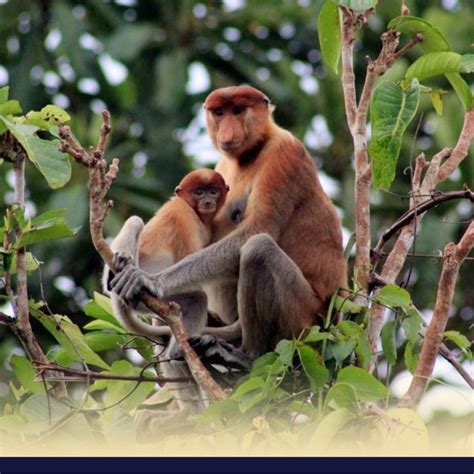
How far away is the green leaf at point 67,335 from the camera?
4914 millimetres

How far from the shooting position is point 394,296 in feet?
15.4

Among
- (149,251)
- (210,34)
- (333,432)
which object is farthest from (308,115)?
(333,432)

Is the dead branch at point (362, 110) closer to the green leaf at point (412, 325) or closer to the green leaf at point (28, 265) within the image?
the green leaf at point (412, 325)

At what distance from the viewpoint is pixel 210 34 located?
13883 mm

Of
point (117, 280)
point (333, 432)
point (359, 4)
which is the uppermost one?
point (359, 4)

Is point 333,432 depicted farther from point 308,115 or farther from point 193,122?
point 193,122

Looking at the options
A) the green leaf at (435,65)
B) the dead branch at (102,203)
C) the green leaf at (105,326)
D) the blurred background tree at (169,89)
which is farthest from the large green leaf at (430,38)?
the blurred background tree at (169,89)

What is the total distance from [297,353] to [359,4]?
150 centimetres

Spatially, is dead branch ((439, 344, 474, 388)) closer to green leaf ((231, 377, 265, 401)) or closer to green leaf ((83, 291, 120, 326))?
green leaf ((231, 377, 265, 401))

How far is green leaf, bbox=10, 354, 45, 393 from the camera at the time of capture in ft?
16.2

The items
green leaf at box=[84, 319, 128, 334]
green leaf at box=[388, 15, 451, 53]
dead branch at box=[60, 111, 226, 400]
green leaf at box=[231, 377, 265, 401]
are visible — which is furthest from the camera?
green leaf at box=[84, 319, 128, 334]

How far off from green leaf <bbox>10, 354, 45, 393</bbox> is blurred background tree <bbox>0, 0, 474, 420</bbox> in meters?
6.00

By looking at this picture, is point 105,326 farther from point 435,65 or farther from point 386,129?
point 435,65

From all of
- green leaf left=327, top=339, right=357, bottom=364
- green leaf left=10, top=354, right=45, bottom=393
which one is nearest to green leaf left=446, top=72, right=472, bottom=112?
green leaf left=327, top=339, right=357, bottom=364
